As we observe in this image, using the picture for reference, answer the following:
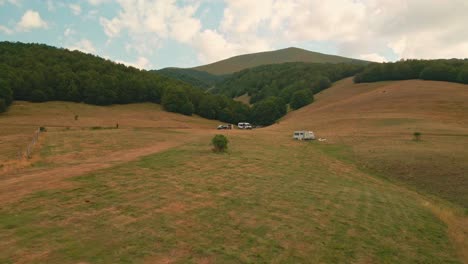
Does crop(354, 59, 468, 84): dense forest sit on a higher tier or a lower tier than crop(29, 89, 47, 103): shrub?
higher

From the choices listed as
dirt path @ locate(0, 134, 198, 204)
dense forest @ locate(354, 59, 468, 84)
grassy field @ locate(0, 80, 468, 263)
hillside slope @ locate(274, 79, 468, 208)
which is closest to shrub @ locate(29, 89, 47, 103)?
grassy field @ locate(0, 80, 468, 263)

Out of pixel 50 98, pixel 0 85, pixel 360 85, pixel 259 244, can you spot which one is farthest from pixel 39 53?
pixel 259 244

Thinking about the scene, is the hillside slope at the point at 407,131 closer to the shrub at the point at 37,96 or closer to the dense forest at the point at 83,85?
the dense forest at the point at 83,85

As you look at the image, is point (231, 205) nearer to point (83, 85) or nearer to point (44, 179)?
point (44, 179)

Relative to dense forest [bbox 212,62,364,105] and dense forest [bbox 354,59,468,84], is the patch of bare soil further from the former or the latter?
dense forest [bbox 354,59,468,84]

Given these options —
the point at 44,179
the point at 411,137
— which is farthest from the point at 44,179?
the point at 411,137

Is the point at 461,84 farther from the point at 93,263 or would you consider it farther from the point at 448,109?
the point at 93,263

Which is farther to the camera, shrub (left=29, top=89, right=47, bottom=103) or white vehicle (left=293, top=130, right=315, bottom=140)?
shrub (left=29, top=89, right=47, bottom=103)
